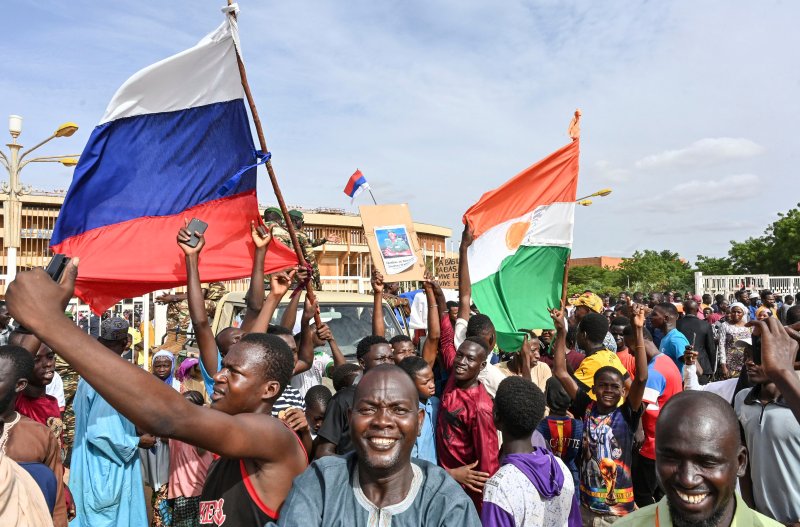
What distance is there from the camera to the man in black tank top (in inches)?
65.6

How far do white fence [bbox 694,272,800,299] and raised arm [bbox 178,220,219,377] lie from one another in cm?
2565

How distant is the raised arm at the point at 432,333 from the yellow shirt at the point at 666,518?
2766 mm

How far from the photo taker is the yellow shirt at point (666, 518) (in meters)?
1.86

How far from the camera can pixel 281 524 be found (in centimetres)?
195

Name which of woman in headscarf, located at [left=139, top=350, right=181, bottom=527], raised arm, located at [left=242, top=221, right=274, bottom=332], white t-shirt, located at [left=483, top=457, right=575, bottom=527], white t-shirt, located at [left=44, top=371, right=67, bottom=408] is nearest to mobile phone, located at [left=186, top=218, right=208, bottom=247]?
raised arm, located at [left=242, top=221, right=274, bottom=332]

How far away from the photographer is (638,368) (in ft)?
13.7

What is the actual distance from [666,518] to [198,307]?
2.68m

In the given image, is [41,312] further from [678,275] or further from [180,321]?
[678,275]

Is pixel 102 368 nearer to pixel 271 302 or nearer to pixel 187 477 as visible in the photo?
pixel 271 302

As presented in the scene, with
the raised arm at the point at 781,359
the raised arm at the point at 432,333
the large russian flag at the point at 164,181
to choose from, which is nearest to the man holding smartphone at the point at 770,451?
the raised arm at the point at 781,359

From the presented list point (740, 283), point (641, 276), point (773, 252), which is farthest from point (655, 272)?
point (740, 283)

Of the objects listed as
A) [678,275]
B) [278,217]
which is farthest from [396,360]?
[678,275]

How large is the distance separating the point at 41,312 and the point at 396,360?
10.1 feet

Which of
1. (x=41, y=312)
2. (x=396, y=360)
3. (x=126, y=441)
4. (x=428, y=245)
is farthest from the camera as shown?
(x=428, y=245)
